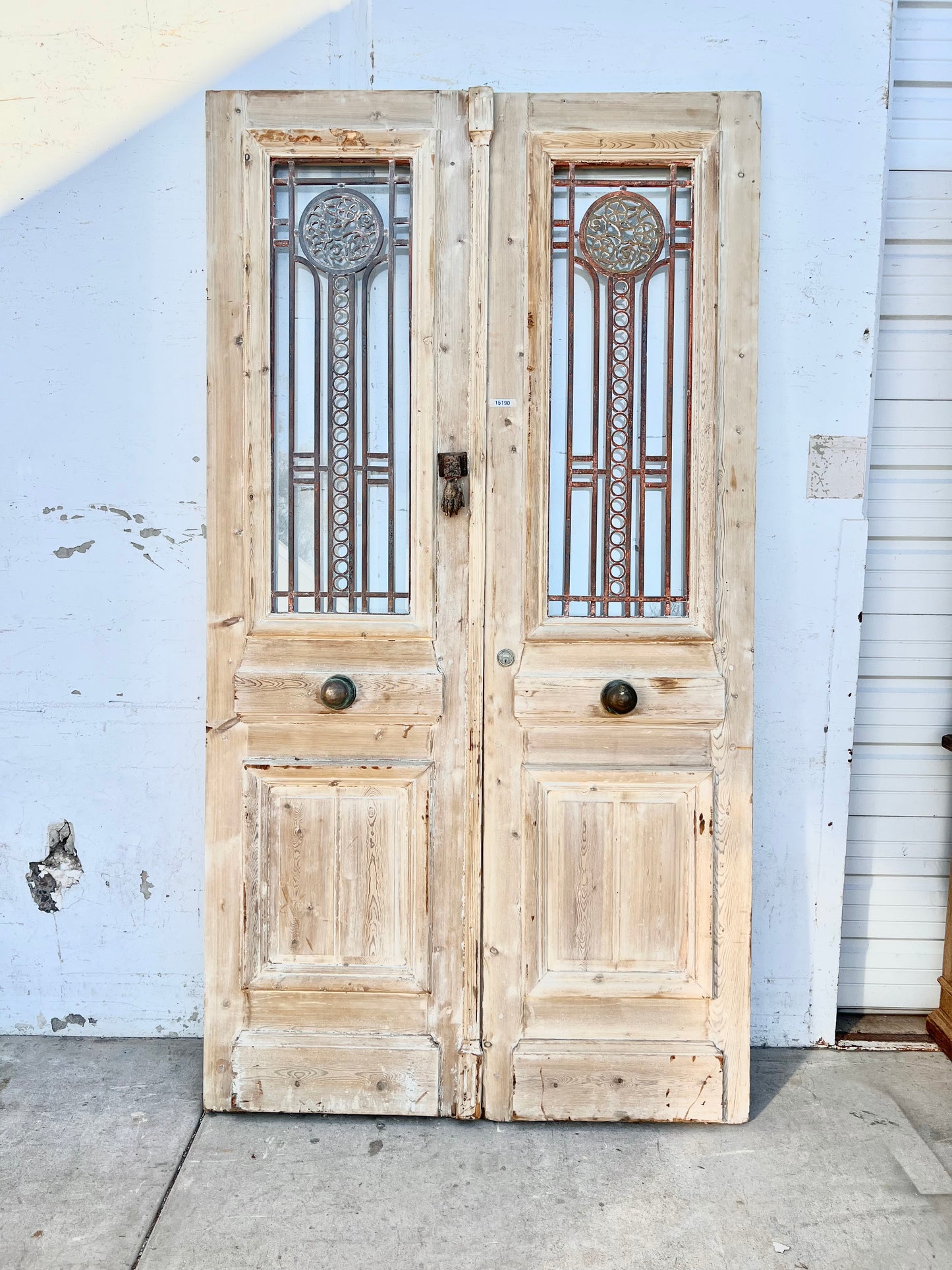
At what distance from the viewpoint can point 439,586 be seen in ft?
7.48

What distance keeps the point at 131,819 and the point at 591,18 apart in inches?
93.4

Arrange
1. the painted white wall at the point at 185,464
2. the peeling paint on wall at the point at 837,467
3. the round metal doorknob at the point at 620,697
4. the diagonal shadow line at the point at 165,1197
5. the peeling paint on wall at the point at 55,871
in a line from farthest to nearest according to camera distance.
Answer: the peeling paint on wall at the point at 55,871
the peeling paint on wall at the point at 837,467
the painted white wall at the point at 185,464
the round metal doorknob at the point at 620,697
the diagonal shadow line at the point at 165,1197

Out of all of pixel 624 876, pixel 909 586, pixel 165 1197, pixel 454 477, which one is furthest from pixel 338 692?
pixel 909 586

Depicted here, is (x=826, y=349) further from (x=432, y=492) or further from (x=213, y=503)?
(x=213, y=503)

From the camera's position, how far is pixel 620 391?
2.31 m

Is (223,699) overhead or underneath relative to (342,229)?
underneath

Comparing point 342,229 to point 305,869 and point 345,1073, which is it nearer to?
point 305,869

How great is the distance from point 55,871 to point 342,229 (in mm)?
1843

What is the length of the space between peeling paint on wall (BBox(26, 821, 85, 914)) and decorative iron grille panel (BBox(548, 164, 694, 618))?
4.79 ft

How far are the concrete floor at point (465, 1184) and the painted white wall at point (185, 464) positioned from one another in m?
0.30

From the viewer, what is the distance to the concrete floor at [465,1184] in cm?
189

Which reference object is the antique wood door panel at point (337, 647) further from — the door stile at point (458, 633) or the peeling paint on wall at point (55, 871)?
the peeling paint on wall at point (55, 871)

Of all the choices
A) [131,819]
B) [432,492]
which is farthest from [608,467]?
[131,819]

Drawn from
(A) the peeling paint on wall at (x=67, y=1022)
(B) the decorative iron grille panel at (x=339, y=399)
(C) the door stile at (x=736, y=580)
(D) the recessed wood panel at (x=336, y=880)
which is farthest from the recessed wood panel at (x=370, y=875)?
(A) the peeling paint on wall at (x=67, y=1022)
